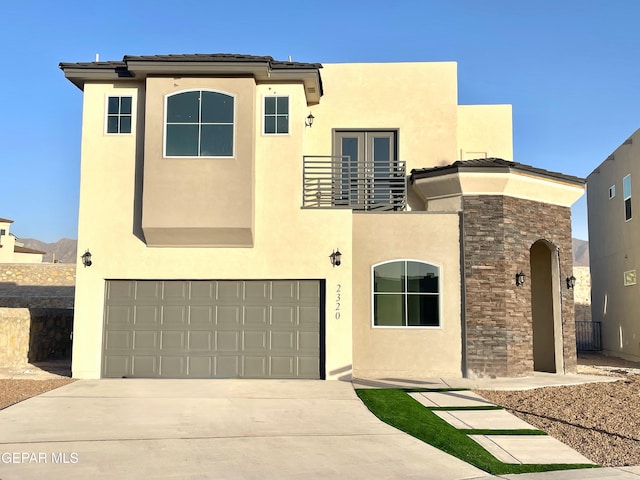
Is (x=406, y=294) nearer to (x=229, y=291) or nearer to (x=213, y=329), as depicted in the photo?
(x=229, y=291)

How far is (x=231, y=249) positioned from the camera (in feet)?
45.5

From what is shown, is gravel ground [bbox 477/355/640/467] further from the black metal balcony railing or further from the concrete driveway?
the black metal balcony railing

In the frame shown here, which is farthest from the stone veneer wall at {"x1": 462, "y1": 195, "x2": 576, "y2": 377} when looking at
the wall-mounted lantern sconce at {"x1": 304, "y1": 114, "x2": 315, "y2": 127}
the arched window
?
the wall-mounted lantern sconce at {"x1": 304, "y1": 114, "x2": 315, "y2": 127}

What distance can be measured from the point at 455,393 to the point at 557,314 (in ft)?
16.1

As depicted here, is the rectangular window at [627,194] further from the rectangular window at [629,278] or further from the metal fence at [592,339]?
the metal fence at [592,339]

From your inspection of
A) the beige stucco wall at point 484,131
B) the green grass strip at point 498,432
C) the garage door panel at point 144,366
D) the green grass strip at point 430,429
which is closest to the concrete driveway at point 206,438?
the green grass strip at point 430,429

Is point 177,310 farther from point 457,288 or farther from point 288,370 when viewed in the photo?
point 457,288

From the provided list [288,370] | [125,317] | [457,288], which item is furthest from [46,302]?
[457,288]

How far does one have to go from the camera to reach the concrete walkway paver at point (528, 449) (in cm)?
757

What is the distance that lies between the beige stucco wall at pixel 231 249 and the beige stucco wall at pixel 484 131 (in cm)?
635

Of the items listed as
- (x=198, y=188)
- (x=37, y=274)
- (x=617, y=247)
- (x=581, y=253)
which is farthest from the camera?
(x=581, y=253)

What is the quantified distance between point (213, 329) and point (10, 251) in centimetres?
4199

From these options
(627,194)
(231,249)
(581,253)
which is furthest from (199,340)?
(581,253)

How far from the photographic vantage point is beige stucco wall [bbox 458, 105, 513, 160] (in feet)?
60.0
